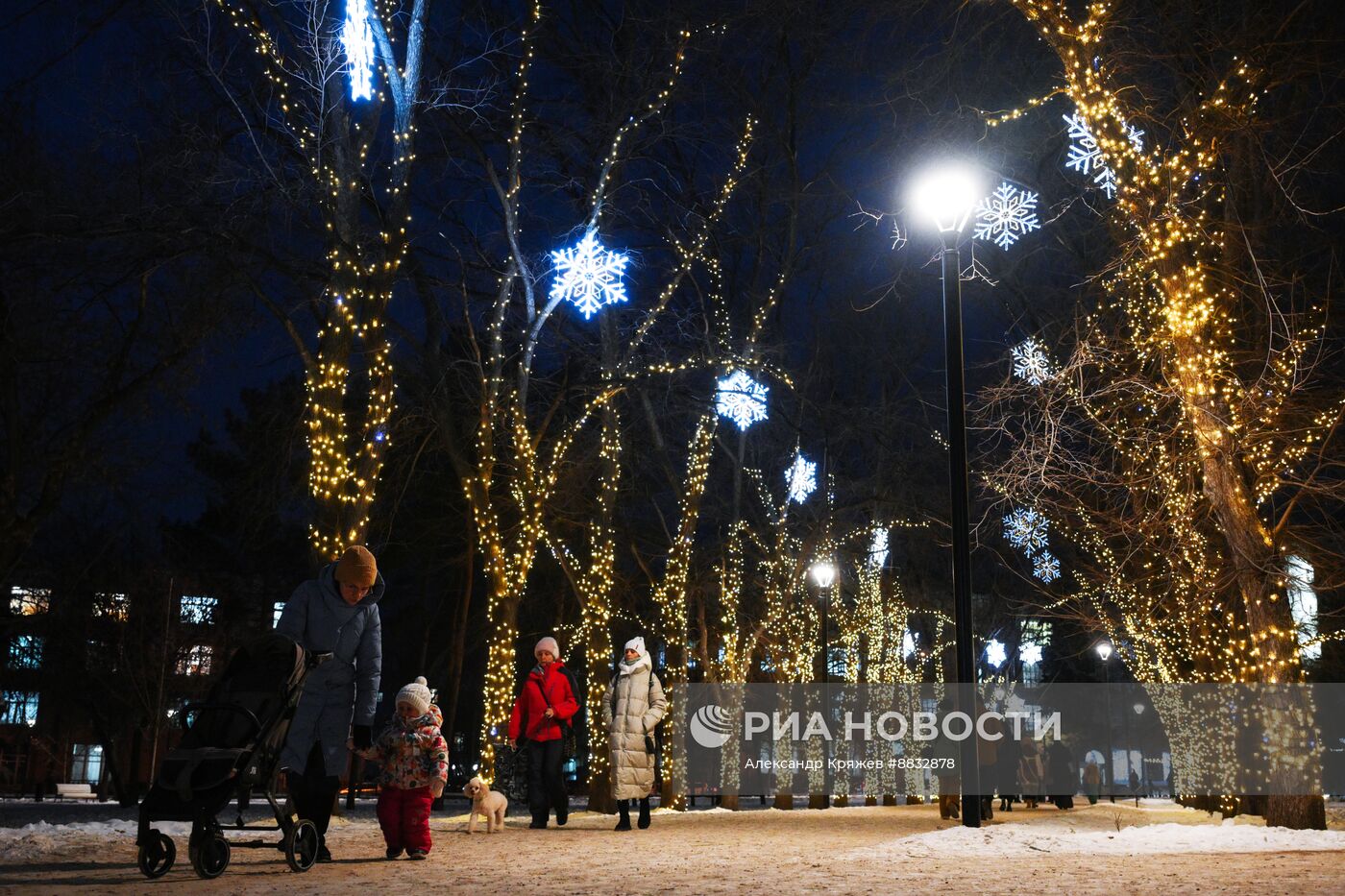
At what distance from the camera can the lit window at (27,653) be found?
137 ft

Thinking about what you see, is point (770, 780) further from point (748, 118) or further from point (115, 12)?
point (115, 12)

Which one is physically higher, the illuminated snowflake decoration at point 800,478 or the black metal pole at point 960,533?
the illuminated snowflake decoration at point 800,478

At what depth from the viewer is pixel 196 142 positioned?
16.6 m

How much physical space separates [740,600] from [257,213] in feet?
54.0

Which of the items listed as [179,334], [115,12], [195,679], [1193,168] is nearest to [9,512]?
[179,334]

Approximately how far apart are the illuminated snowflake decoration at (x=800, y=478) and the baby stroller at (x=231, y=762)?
754 inches

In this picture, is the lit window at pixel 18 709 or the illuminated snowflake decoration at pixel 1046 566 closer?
the illuminated snowflake decoration at pixel 1046 566

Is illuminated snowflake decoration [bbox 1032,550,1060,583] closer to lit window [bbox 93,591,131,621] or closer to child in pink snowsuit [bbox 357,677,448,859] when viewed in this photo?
child in pink snowsuit [bbox 357,677,448,859]

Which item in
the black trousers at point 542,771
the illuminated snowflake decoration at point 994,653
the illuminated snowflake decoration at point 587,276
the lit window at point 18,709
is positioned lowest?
the black trousers at point 542,771

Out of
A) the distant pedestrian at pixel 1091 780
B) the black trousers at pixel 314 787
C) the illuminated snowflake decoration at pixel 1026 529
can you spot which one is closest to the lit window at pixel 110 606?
the illuminated snowflake decoration at pixel 1026 529

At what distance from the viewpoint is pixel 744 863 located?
29.4 ft

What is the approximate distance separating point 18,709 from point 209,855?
2164 inches

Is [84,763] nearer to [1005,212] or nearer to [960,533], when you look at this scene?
[1005,212]

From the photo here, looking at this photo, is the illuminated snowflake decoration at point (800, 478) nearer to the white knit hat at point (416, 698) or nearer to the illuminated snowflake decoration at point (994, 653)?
the illuminated snowflake decoration at point (994, 653)
